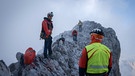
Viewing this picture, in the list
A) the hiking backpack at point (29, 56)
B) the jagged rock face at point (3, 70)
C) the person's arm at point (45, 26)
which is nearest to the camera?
the jagged rock face at point (3, 70)

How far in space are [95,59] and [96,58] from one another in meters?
0.04

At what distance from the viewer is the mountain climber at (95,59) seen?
720cm

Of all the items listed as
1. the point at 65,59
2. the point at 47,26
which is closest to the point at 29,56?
the point at 47,26

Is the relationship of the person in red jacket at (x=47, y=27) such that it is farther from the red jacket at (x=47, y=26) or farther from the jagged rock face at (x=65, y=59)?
the jagged rock face at (x=65, y=59)

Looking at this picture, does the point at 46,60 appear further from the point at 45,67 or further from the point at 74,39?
the point at 74,39

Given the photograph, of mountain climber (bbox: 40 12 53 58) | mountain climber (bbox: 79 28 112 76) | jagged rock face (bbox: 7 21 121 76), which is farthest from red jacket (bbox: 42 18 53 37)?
mountain climber (bbox: 79 28 112 76)

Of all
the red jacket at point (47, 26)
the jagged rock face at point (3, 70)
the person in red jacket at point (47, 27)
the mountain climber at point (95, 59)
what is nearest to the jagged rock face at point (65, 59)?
the person in red jacket at point (47, 27)

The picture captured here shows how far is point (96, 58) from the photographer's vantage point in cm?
732

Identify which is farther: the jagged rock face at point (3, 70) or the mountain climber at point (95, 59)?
the jagged rock face at point (3, 70)

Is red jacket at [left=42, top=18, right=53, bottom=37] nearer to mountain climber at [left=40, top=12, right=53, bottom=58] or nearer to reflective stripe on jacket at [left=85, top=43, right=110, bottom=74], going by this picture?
mountain climber at [left=40, top=12, right=53, bottom=58]

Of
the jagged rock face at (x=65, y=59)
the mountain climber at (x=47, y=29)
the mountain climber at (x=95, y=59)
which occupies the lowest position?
the jagged rock face at (x=65, y=59)

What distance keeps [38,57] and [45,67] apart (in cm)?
108

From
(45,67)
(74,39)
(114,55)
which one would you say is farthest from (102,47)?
(114,55)

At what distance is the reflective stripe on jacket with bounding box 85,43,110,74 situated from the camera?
7.25m
